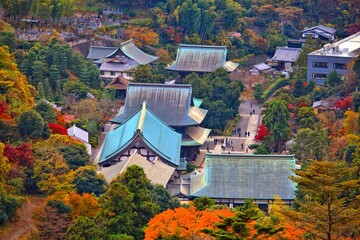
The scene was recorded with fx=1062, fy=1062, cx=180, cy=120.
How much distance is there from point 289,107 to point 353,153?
1376 cm

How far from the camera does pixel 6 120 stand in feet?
148

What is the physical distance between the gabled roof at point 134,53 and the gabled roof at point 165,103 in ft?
42.4

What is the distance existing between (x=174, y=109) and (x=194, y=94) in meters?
5.89

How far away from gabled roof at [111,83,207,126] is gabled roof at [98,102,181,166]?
2.77 m

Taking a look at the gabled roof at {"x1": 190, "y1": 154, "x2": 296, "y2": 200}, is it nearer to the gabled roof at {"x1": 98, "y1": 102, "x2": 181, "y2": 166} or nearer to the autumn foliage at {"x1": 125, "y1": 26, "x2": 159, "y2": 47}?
the gabled roof at {"x1": 98, "y1": 102, "x2": 181, "y2": 166}

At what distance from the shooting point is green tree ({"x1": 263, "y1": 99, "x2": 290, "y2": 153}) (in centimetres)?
5159

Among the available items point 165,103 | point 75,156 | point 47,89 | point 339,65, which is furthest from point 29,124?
point 339,65

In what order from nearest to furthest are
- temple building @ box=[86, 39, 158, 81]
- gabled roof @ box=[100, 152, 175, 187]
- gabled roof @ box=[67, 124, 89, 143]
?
gabled roof @ box=[100, 152, 175, 187] < gabled roof @ box=[67, 124, 89, 143] < temple building @ box=[86, 39, 158, 81]

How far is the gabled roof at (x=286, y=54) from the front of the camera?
7256 cm

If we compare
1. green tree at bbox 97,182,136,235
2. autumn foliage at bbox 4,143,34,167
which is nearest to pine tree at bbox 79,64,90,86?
autumn foliage at bbox 4,143,34,167

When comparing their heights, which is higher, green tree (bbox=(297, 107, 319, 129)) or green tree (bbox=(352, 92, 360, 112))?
green tree (bbox=(352, 92, 360, 112))

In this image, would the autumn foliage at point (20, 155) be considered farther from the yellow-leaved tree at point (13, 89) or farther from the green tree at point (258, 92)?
the green tree at point (258, 92)

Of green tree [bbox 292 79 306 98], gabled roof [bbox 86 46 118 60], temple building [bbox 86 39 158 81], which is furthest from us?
gabled roof [bbox 86 46 118 60]

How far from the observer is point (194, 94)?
59344 millimetres
